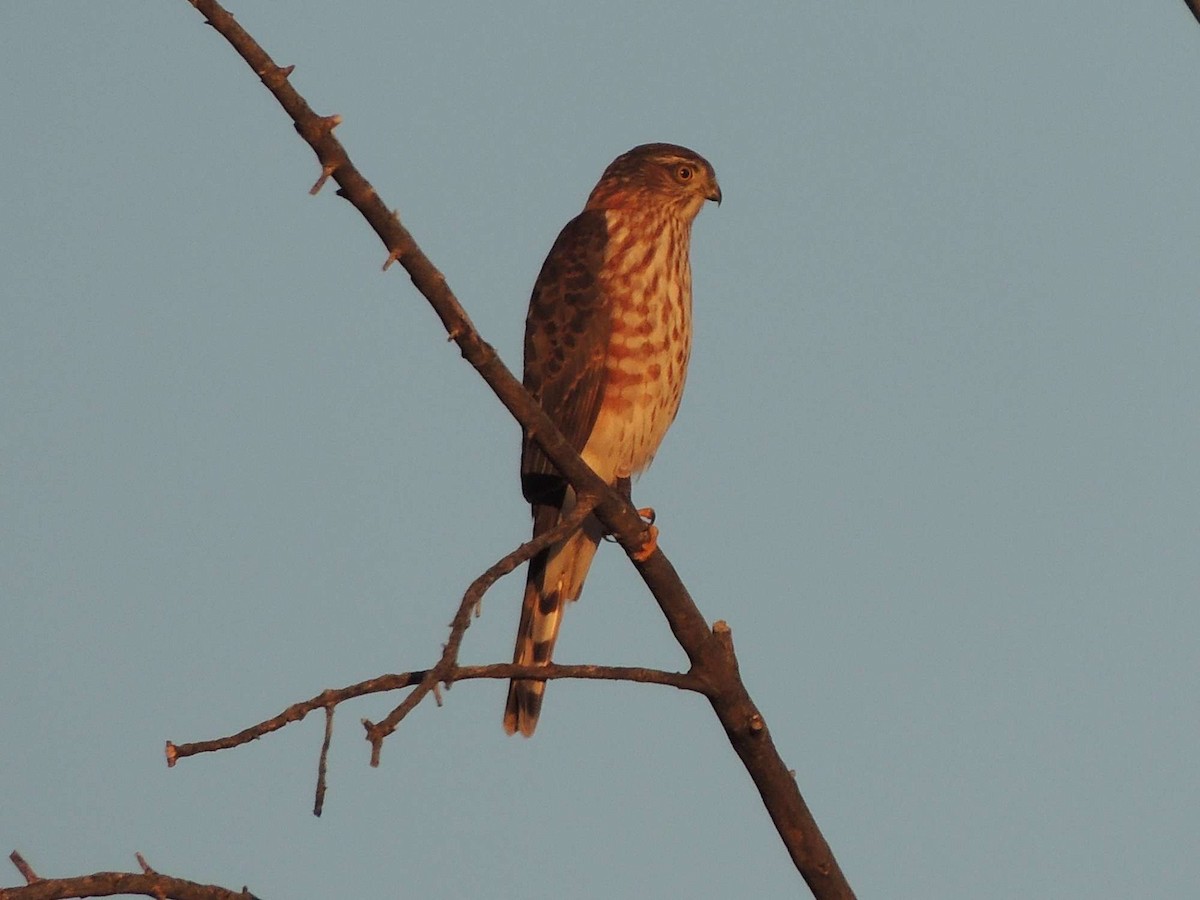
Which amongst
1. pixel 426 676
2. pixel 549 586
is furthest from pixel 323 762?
pixel 549 586

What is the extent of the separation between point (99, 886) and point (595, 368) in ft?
10.5

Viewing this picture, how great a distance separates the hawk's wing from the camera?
6.07 metres

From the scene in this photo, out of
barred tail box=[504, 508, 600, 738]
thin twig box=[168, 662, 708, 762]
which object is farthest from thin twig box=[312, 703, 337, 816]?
barred tail box=[504, 508, 600, 738]

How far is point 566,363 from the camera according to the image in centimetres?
607

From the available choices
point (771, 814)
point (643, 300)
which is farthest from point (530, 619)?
point (771, 814)

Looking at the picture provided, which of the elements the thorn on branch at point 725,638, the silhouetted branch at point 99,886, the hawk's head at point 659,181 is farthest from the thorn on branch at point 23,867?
the hawk's head at point 659,181

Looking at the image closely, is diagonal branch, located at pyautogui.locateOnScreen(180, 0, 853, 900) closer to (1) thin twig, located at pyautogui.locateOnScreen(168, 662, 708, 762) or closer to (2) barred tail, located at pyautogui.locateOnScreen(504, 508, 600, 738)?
(1) thin twig, located at pyautogui.locateOnScreen(168, 662, 708, 762)

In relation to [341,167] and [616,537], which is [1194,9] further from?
[616,537]

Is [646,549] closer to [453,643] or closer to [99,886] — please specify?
[453,643]

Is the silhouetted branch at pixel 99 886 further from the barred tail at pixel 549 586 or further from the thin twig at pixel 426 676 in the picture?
the barred tail at pixel 549 586

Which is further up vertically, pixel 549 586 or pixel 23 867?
pixel 549 586

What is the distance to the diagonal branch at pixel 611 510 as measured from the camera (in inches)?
136

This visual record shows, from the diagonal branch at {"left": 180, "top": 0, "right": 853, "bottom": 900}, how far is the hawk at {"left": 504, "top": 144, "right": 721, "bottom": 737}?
1.64m

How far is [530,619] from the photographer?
6.14 metres
